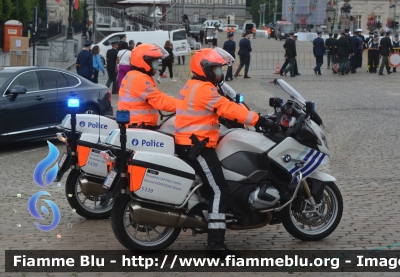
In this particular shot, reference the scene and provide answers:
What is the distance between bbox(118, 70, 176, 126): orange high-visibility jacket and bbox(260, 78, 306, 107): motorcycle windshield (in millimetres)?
1055

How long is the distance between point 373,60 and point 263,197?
28.0 meters

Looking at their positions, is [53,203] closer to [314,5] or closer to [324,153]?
[324,153]

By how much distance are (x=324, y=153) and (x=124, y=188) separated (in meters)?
1.91

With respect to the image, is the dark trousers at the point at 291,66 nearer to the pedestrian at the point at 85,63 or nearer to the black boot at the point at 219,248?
the pedestrian at the point at 85,63

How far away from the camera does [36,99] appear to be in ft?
45.4

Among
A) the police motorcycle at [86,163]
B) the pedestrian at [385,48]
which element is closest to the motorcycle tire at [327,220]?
the police motorcycle at [86,163]

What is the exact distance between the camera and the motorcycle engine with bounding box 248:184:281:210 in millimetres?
7148

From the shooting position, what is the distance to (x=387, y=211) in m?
9.07

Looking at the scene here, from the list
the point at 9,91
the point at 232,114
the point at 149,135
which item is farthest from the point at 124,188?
the point at 9,91

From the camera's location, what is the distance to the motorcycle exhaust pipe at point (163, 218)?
22.1 ft

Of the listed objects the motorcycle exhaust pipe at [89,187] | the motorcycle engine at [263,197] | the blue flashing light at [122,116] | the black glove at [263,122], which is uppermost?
the blue flashing light at [122,116]

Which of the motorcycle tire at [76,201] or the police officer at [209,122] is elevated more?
the police officer at [209,122]

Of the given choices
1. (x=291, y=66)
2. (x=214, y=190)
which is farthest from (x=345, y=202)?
(x=291, y=66)

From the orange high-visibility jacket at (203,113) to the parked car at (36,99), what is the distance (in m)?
6.69
